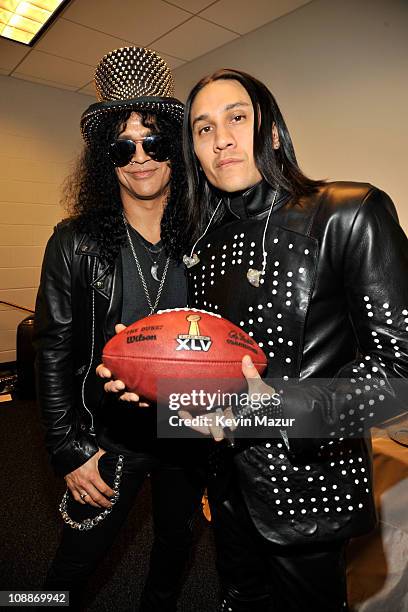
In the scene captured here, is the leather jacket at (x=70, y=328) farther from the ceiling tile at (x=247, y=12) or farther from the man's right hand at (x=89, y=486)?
the ceiling tile at (x=247, y=12)

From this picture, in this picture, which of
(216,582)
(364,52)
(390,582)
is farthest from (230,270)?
(364,52)

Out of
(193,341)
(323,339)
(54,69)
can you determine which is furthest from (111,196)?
Result: (54,69)

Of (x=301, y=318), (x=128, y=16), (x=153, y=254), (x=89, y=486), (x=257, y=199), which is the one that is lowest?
(x=89, y=486)

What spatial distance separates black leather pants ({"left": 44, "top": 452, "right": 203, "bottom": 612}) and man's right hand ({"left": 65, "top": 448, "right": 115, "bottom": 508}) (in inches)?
1.1

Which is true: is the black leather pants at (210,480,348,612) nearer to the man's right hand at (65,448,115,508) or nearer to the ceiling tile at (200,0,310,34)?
the man's right hand at (65,448,115,508)

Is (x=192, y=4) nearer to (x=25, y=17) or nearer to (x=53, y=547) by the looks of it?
(x=25, y=17)

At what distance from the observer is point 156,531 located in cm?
160

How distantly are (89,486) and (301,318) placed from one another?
0.87 metres

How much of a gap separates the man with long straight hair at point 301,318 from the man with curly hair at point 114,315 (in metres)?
0.25

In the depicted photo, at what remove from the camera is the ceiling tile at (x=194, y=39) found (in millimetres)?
4176

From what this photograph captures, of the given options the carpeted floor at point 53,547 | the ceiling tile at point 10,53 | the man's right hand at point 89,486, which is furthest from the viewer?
the ceiling tile at point 10,53

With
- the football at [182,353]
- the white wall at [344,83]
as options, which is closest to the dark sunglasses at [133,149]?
the football at [182,353]

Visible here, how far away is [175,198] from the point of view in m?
1.62

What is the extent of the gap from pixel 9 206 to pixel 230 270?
5.19 meters
